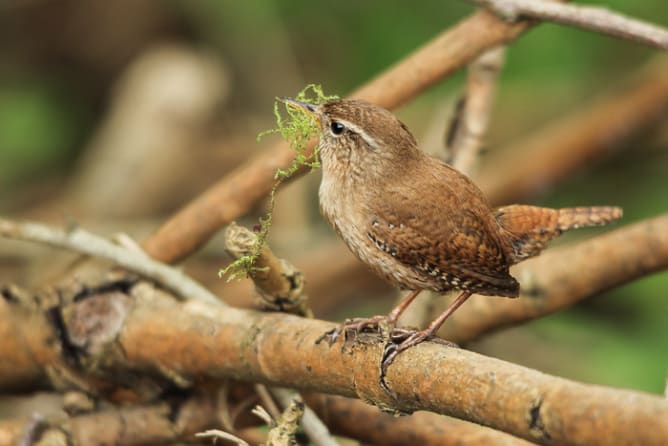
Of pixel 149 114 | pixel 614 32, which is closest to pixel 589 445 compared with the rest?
pixel 614 32

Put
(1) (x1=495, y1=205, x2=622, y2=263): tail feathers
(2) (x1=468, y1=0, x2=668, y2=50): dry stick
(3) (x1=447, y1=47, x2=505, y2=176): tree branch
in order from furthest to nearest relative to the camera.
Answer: (3) (x1=447, y1=47, x2=505, y2=176): tree branch < (2) (x1=468, y1=0, x2=668, y2=50): dry stick < (1) (x1=495, y1=205, x2=622, y2=263): tail feathers

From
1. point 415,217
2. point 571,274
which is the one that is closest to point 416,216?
point 415,217

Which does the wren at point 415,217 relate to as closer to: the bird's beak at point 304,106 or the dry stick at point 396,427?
the bird's beak at point 304,106

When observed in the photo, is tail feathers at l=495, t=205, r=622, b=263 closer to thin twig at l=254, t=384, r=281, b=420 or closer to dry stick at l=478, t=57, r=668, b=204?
thin twig at l=254, t=384, r=281, b=420

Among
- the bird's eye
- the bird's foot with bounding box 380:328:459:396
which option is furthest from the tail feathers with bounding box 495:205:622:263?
the bird's eye

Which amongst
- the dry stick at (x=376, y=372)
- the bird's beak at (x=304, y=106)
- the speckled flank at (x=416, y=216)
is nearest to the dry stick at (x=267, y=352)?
the dry stick at (x=376, y=372)

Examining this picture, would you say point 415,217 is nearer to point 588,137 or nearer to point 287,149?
point 287,149
